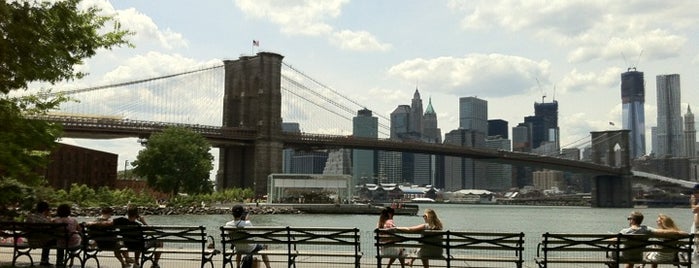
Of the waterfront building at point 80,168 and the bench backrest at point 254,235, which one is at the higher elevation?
the waterfront building at point 80,168

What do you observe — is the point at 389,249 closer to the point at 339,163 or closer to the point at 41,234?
the point at 41,234

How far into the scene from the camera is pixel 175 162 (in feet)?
208

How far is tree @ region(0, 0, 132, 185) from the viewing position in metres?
8.32

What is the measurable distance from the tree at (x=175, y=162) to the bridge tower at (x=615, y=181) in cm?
6459

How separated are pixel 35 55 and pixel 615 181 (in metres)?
108

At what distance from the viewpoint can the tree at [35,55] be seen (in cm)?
832

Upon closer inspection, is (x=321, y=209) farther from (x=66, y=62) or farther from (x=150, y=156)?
(x=66, y=62)

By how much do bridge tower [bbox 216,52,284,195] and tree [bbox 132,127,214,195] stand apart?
11.2 m

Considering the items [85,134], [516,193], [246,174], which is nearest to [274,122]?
[246,174]

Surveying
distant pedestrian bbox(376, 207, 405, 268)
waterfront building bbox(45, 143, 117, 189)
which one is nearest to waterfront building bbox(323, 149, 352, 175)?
waterfront building bbox(45, 143, 117, 189)

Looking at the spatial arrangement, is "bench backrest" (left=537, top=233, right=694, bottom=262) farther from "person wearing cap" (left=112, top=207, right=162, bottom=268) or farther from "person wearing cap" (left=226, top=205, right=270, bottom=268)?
"person wearing cap" (left=112, top=207, right=162, bottom=268)

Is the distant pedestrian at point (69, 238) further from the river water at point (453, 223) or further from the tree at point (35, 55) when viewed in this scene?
the river water at point (453, 223)

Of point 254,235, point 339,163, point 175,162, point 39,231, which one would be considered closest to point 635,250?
point 254,235

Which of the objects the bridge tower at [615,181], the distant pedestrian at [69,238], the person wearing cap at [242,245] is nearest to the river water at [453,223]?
the person wearing cap at [242,245]
